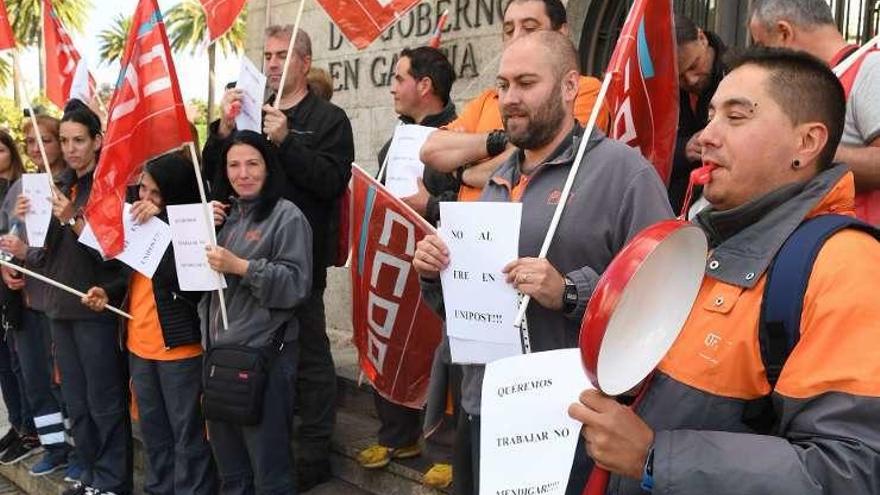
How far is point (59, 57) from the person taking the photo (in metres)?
5.59

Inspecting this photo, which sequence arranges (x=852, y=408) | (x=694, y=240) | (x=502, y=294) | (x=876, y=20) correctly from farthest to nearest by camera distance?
(x=876, y=20) < (x=502, y=294) < (x=694, y=240) < (x=852, y=408)

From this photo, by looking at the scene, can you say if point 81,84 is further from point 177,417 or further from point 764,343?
point 764,343

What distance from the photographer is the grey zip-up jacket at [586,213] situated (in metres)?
2.22

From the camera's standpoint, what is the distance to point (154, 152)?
150 inches

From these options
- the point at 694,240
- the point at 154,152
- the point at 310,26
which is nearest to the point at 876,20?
the point at 694,240

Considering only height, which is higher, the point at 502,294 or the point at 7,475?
the point at 502,294

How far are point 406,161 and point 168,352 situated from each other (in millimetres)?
1590

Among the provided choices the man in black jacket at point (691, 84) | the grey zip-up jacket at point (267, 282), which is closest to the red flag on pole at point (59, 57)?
the grey zip-up jacket at point (267, 282)

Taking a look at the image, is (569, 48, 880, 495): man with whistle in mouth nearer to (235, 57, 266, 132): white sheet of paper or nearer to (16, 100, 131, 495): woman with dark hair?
(235, 57, 266, 132): white sheet of paper

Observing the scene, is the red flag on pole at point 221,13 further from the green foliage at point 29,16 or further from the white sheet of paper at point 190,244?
the green foliage at point 29,16

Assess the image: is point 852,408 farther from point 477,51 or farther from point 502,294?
point 477,51

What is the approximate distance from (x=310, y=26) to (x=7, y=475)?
4349 mm

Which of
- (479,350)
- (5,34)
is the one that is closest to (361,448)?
(479,350)

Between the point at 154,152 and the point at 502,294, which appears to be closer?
the point at 502,294
